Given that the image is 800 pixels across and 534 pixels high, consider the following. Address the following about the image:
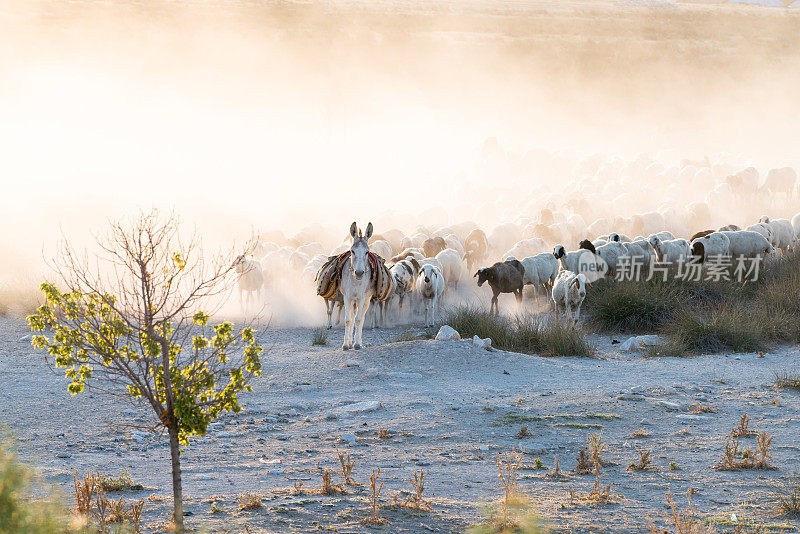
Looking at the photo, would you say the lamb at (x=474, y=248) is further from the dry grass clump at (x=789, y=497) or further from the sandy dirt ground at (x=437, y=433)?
the dry grass clump at (x=789, y=497)

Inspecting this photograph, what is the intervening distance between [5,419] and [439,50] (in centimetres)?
7183

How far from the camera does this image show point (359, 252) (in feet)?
44.5

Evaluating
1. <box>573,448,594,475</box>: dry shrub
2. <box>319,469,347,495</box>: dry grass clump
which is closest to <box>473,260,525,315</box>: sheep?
<box>573,448,594,475</box>: dry shrub

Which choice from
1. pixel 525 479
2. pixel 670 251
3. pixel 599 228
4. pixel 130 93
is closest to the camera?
pixel 525 479

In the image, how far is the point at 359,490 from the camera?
23.6ft

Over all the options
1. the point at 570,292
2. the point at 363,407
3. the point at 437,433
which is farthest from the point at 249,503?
the point at 570,292

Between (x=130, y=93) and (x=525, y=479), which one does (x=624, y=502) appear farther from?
(x=130, y=93)

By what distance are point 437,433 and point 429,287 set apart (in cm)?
875

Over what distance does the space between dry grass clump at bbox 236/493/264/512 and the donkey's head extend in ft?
22.6

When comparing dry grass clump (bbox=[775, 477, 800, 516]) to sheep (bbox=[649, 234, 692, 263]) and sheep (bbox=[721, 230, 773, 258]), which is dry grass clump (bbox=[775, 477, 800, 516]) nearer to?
sheep (bbox=[649, 234, 692, 263])

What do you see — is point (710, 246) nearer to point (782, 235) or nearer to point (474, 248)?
point (782, 235)

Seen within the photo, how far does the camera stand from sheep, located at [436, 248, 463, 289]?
20.7m

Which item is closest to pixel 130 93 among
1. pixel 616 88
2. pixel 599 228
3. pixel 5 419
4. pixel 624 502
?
pixel 616 88

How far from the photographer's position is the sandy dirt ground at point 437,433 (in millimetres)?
6777
